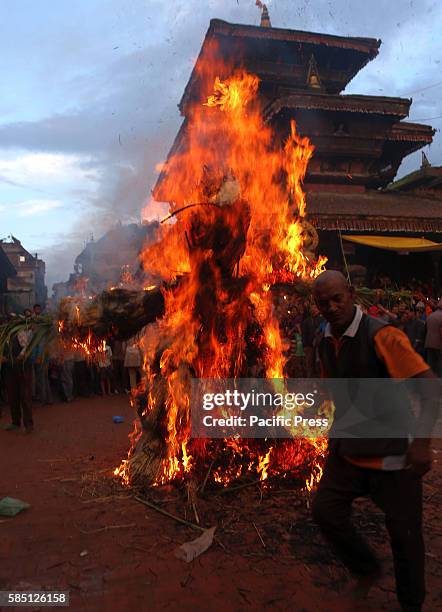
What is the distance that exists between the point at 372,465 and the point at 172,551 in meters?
1.90

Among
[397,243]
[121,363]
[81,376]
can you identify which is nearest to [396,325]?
[397,243]

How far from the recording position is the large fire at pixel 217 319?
15.6ft

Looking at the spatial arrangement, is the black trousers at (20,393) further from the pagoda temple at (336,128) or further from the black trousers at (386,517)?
the pagoda temple at (336,128)

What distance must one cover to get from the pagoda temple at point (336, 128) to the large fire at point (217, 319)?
751 cm

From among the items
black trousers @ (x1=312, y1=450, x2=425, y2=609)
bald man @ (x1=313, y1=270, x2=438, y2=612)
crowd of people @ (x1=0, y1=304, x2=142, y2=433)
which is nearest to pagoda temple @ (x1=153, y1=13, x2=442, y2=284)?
crowd of people @ (x1=0, y1=304, x2=142, y2=433)

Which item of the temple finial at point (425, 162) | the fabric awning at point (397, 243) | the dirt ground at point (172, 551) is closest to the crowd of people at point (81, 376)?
the dirt ground at point (172, 551)

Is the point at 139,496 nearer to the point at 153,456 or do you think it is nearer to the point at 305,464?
the point at 153,456

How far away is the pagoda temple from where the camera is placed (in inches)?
547

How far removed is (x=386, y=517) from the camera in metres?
2.67

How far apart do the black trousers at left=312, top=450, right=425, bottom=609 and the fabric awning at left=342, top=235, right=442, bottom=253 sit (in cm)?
1052

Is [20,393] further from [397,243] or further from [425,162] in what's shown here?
[425,162]

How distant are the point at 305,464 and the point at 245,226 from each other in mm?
2631

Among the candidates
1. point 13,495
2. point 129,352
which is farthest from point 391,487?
point 129,352

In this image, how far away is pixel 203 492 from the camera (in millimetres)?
4648
